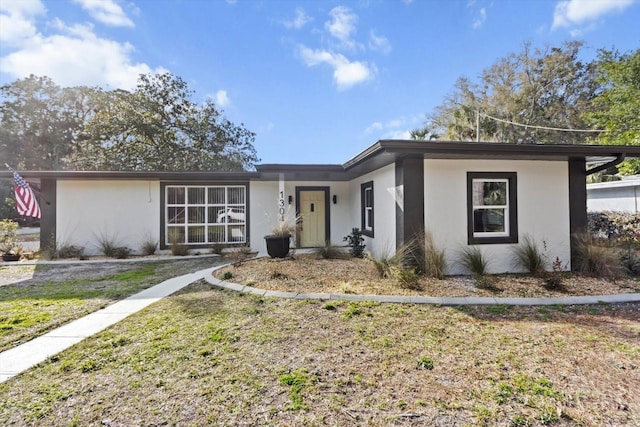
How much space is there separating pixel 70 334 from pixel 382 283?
4561 millimetres

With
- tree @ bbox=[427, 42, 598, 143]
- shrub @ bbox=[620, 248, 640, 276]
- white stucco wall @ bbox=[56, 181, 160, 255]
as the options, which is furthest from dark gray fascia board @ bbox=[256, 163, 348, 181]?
tree @ bbox=[427, 42, 598, 143]

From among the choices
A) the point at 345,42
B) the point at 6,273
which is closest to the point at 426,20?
the point at 345,42

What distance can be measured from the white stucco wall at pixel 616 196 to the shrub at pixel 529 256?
872cm

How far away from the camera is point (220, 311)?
434cm

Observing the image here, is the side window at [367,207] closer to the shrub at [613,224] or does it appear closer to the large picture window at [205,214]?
the large picture window at [205,214]

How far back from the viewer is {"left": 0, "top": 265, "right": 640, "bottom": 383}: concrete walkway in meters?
3.08

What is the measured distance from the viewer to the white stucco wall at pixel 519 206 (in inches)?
262

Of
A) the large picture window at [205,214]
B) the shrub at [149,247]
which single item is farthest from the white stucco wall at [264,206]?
the shrub at [149,247]

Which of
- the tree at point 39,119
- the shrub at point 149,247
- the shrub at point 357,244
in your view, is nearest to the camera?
the shrub at point 357,244

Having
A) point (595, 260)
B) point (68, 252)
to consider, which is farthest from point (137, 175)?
point (595, 260)

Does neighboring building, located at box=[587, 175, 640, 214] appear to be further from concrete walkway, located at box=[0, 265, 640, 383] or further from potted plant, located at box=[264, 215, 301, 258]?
potted plant, located at box=[264, 215, 301, 258]

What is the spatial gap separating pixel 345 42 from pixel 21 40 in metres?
13.1

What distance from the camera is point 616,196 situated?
510 inches

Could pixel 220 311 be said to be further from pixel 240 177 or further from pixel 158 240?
pixel 158 240
